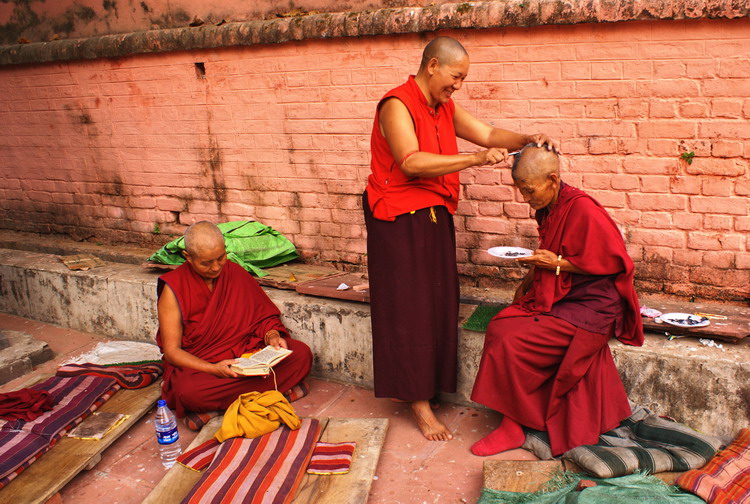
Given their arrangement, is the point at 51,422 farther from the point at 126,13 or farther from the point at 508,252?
the point at 126,13

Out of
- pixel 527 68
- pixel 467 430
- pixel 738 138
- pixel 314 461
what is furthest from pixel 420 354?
pixel 738 138

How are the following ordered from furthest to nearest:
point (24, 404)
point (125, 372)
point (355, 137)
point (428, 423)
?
point (355, 137), point (125, 372), point (24, 404), point (428, 423)

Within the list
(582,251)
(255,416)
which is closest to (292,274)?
(255,416)

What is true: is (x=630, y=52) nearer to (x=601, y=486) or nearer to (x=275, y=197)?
(x=601, y=486)

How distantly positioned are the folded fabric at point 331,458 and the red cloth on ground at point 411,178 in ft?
4.18

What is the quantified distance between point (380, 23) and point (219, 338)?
2.34 metres

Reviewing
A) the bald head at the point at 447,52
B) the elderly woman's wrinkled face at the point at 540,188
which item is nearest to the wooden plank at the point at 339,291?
the elderly woman's wrinkled face at the point at 540,188

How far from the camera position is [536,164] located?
11.7 ft

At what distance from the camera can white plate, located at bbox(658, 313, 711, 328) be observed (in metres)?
3.79

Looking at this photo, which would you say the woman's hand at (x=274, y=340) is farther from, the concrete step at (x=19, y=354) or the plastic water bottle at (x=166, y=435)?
the concrete step at (x=19, y=354)

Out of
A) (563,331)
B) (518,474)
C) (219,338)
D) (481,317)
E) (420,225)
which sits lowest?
(518,474)

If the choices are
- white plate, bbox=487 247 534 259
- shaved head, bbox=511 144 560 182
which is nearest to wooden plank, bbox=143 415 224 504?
white plate, bbox=487 247 534 259

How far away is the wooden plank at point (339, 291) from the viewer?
15.4 ft

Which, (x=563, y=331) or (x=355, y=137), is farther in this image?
(x=355, y=137)
